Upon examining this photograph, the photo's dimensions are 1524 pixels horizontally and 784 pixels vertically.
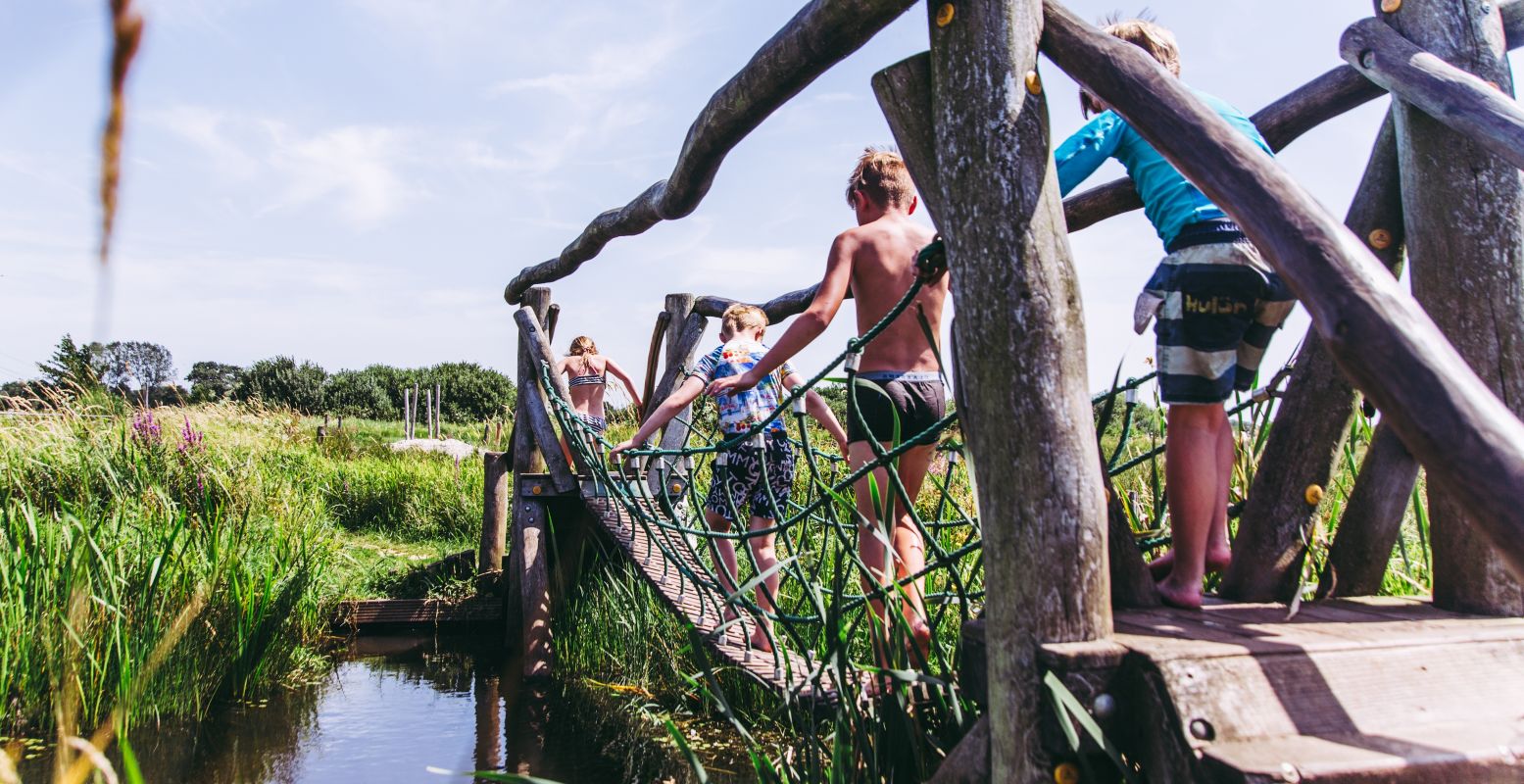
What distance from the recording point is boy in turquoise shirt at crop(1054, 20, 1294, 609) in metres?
1.84

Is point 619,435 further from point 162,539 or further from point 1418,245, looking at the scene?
point 1418,245

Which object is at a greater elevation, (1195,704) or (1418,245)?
(1418,245)

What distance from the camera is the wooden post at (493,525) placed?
7.42 meters

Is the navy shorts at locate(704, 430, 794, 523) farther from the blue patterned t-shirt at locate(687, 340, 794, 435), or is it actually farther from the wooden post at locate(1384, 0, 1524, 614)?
the wooden post at locate(1384, 0, 1524, 614)

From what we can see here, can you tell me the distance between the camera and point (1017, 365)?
4.47ft

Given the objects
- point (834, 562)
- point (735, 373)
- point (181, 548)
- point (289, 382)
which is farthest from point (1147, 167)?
point (289, 382)

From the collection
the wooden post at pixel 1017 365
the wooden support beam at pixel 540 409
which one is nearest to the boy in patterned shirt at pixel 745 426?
the wooden support beam at pixel 540 409

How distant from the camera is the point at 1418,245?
1.76 metres

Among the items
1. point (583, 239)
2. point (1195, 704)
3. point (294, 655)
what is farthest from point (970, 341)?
point (294, 655)

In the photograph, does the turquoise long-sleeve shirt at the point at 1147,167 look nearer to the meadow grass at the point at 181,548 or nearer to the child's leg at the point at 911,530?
the child's leg at the point at 911,530

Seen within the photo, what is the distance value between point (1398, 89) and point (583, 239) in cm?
333

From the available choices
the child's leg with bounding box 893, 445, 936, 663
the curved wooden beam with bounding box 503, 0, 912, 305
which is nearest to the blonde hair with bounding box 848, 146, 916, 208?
the curved wooden beam with bounding box 503, 0, 912, 305

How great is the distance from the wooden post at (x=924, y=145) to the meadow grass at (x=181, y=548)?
4.21 feet

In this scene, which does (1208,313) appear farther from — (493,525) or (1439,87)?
(493,525)
